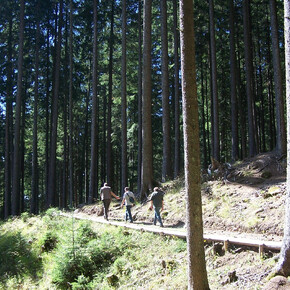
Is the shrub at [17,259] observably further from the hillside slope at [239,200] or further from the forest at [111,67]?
the forest at [111,67]

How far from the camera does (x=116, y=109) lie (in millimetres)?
29750

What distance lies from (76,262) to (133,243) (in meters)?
1.90

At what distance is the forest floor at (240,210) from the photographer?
22.8 feet

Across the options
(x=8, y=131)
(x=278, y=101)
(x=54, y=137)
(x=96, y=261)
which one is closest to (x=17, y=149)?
(x=54, y=137)

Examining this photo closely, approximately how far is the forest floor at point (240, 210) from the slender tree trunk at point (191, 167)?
0.93m

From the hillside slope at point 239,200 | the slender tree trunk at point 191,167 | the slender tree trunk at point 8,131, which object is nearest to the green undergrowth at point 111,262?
the slender tree trunk at point 191,167

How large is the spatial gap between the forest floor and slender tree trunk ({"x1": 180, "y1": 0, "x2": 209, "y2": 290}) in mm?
926

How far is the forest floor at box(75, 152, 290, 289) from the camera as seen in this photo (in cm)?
695

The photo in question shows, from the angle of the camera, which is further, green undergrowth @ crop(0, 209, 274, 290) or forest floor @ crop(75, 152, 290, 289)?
green undergrowth @ crop(0, 209, 274, 290)

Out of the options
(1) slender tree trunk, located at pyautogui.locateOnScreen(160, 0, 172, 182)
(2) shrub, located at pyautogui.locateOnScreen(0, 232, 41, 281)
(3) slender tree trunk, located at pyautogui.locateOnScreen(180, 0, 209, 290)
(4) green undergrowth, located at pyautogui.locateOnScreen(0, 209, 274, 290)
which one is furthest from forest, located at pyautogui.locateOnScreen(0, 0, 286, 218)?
(3) slender tree trunk, located at pyautogui.locateOnScreen(180, 0, 209, 290)

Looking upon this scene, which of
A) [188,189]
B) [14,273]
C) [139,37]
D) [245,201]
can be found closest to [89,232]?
[14,273]

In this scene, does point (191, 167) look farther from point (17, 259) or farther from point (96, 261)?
point (17, 259)

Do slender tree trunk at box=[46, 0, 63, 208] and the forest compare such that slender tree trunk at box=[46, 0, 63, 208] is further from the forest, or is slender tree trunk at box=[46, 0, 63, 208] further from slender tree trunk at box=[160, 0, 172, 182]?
slender tree trunk at box=[160, 0, 172, 182]

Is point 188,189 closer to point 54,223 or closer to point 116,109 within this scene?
point 54,223
